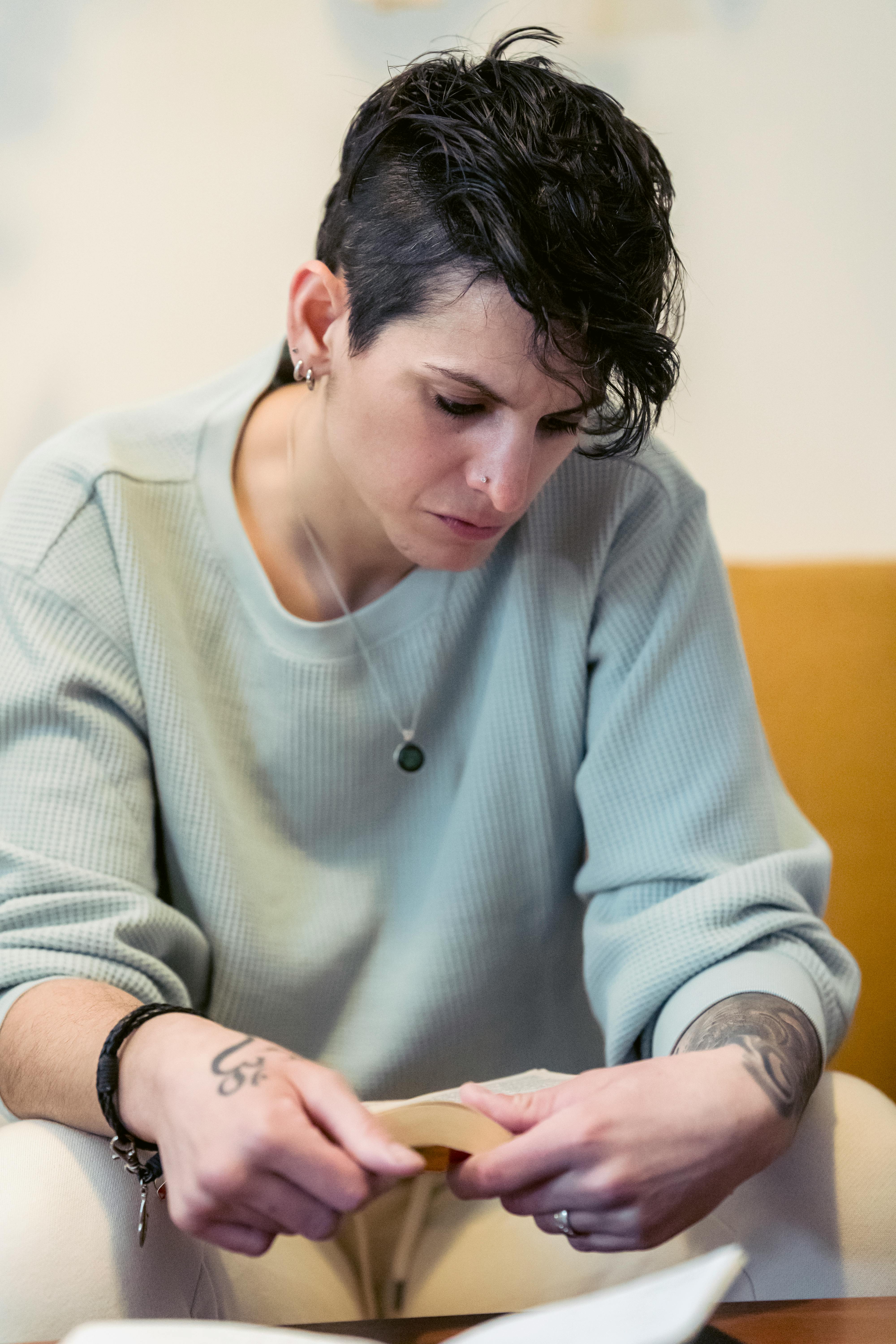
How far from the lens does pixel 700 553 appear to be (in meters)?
1.02

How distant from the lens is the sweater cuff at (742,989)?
2.70 feet

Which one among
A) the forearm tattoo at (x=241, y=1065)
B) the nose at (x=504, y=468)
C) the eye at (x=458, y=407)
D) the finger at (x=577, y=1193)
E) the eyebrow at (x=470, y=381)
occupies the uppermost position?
the eyebrow at (x=470, y=381)

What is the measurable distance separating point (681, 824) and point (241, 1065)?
44 cm

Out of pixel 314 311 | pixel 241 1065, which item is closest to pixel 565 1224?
pixel 241 1065

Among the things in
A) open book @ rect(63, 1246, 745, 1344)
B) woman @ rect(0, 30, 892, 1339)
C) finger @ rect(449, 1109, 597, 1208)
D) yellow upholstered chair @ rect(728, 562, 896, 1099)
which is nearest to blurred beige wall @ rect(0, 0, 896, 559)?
yellow upholstered chair @ rect(728, 562, 896, 1099)

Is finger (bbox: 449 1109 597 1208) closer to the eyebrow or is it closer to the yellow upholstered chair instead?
the eyebrow

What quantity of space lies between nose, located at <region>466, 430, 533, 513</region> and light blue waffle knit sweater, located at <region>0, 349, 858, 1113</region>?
200 mm

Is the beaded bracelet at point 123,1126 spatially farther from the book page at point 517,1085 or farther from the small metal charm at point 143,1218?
the book page at point 517,1085

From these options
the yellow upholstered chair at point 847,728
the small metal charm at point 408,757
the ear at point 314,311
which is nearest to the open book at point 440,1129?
the small metal charm at point 408,757

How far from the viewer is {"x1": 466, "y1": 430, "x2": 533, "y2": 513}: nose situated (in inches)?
31.4

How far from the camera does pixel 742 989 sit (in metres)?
0.83

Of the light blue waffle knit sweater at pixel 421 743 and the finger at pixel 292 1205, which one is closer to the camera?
the finger at pixel 292 1205

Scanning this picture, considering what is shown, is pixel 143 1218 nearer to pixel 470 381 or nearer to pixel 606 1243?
pixel 606 1243

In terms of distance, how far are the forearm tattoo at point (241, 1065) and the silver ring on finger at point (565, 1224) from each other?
0.20 metres
